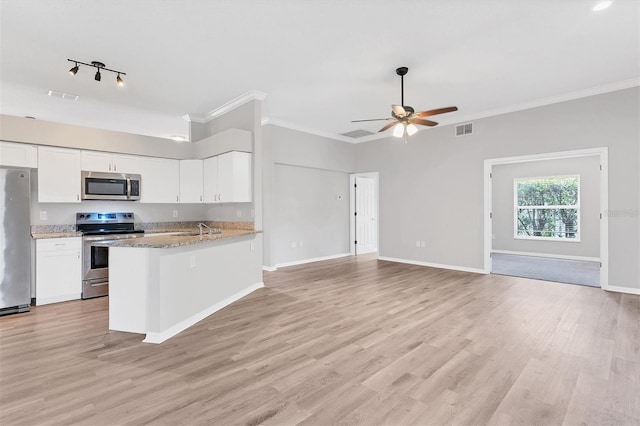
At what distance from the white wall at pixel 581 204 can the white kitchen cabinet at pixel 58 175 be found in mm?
9800

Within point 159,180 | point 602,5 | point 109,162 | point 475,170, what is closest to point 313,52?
point 602,5

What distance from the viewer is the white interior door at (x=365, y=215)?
8.38 m

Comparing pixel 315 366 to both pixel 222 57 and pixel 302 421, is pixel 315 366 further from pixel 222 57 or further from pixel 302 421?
pixel 222 57

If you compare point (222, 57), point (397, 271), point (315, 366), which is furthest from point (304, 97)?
point (315, 366)

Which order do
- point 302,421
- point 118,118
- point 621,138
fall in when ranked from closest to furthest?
point 302,421 → point 621,138 → point 118,118

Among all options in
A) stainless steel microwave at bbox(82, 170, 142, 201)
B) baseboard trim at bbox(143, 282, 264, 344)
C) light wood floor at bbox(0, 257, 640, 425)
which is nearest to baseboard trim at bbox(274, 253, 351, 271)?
baseboard trim at bbox(143, 282, 264, 344)

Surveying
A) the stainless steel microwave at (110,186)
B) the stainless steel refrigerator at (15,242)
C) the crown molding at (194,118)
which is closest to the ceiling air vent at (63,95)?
the stainless steel microwave at (110,186)

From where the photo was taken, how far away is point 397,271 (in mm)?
6125

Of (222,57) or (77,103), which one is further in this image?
(77,103)

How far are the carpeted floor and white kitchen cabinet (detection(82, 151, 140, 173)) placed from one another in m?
6.84

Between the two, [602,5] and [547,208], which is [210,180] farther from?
[547,208]

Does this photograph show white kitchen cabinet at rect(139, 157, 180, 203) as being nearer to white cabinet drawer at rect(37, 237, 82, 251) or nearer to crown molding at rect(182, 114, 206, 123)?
crown molding at rect(182, 114, 206, 123)

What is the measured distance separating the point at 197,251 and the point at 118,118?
417 centimetres

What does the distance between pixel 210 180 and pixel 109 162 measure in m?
1.57
